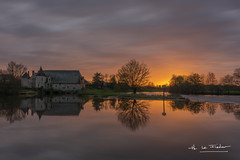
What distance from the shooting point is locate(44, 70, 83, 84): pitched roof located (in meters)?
83.7

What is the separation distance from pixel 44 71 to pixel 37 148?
8606 cm

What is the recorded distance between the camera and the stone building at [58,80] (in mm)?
82188

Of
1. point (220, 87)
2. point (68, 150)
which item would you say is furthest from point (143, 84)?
point (68, 150)

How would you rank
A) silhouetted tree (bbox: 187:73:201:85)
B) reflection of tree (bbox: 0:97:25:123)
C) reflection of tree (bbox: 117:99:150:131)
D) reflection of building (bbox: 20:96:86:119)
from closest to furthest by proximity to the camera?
reflection of tree (bbox: 117:99:150:131) < reflection of tree (bbox: 0:97:25:123) < reflection of building (bbox: 20:96:86:119) < silhouetted tree (bbox: 187:73:201:85)

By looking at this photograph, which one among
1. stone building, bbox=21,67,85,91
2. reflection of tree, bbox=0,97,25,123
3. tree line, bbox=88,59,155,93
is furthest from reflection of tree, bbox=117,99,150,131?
stone building, bbox=21,67,85,91

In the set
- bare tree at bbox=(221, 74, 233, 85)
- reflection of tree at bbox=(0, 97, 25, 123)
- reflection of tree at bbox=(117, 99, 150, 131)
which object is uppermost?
bare tree at bbox=(221, 74, 233, 85)

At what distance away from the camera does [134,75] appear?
191 feet

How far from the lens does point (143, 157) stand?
7.31 metres

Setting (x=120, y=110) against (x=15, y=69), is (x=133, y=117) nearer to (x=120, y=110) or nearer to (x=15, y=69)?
(x=120, y=110)

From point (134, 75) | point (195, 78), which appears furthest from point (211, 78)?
point (134, 75)

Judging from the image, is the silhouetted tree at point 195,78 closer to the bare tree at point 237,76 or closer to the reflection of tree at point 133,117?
the bare tree at point 237,76

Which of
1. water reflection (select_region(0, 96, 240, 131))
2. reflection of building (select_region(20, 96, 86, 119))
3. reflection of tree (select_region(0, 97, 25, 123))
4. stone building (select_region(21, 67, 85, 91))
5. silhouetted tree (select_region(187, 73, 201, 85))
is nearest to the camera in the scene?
water reflection (select_region(0, 96, 240, 131))

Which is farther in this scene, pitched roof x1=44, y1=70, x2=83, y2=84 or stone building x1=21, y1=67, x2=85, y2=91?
pitched roof x1=44, y1=70, x2=83, y2=84

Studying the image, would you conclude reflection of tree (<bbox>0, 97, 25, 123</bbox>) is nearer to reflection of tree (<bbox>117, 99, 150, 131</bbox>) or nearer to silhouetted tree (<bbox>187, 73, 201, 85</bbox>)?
reflection of tree (<bbox>117, 99, 150, 131</bbox>)
